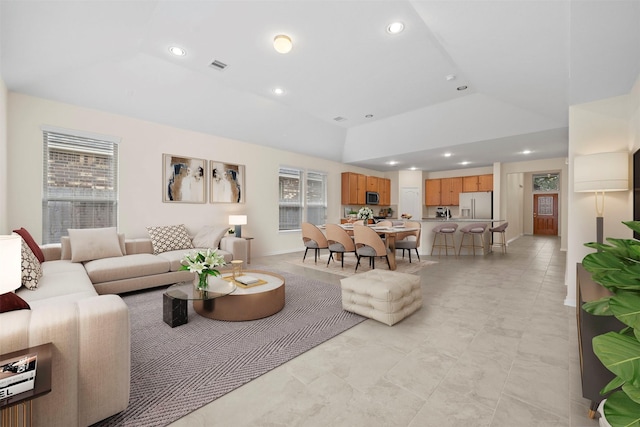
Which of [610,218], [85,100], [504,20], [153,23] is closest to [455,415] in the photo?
[610,218]

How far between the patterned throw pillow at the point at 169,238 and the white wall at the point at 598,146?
17.6 ft

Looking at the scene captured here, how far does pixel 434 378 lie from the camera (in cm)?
182

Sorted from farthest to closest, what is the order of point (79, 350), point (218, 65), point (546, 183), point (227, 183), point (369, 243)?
point (546, 183) → point (227, 183) → point (369, 243) → point (218, 65) → point (79, 350)

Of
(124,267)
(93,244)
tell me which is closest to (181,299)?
(124,267)

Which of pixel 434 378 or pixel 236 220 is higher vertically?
pixel 236 220

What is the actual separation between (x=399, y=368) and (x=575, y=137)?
10.8ft

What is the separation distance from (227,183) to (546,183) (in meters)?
13.7

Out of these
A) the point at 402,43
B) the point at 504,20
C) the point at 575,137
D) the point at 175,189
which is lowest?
the point at 175,189

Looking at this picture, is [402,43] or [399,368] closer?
[399,368]

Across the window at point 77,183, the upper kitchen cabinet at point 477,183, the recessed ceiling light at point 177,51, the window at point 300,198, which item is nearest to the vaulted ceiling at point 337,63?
the recessed ceiling light at point 177,51

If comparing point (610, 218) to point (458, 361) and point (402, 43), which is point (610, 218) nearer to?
point (458, 361)

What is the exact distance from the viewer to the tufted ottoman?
103 inches

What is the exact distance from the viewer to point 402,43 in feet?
11.1

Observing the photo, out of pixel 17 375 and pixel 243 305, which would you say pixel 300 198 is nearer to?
pixel 243 305
